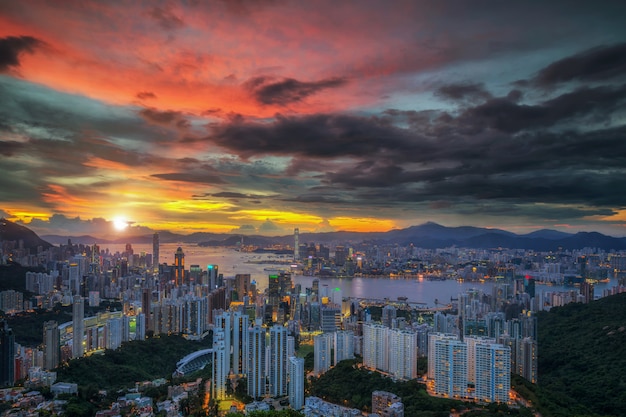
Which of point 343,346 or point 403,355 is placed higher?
point 403,355

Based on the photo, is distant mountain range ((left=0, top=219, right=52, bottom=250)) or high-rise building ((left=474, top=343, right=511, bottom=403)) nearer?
high-rise building ((left=474, top=343, right=511, bottom=403))

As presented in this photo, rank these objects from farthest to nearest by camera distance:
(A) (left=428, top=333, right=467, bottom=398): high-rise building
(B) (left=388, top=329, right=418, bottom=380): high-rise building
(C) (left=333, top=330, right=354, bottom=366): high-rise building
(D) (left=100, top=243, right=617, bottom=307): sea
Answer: (D) (left=100, top=243, right=617, bottom=307): sea → (C) (left=333, top=330, right=354, bottom=366): high-rise building → (B) (left=388, top=329, right=418, bottom=380): high-rise building → (A) (left=428, top=333, right=467, bottom=398): high-rise building

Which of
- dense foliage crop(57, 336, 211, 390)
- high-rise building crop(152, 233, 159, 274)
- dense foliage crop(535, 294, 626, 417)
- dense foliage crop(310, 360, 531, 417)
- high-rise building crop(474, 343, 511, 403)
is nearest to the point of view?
dense foliage crop(310, 360, 531, 417)

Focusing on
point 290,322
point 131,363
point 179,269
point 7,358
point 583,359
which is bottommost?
point 131,363

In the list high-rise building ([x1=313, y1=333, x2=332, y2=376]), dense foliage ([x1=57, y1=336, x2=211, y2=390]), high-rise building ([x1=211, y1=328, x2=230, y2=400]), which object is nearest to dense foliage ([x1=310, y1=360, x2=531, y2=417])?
high-rise building ([x1=313, y1=333, x2=332, y2=376])

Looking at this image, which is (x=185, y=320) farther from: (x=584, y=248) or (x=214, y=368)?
(x=584, y=248)

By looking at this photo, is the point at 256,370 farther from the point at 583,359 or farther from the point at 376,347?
the point at 583,359

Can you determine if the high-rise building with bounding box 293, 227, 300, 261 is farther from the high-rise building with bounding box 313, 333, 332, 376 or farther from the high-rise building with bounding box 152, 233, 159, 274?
the high-rise building with bounding box 313, 333, 332, 376

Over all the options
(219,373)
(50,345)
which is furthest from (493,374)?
(50,345)
